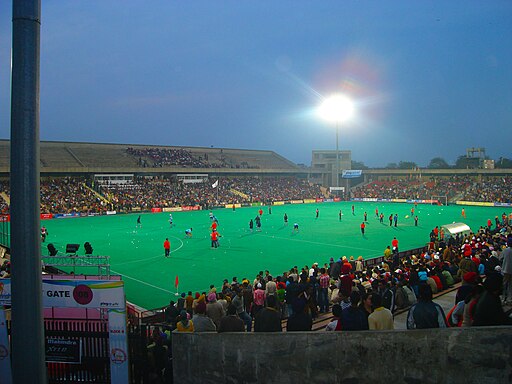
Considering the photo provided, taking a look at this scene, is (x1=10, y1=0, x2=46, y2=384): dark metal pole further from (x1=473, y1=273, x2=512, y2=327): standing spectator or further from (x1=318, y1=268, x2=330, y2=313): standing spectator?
(x1=318, y1=268, x2=330, y2=313): standing spectator

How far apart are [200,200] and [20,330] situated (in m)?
64.9

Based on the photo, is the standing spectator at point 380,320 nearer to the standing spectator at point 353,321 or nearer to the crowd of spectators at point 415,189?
the standing spectator at point 353,321

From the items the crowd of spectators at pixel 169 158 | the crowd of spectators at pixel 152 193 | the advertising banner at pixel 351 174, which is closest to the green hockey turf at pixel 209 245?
the crowd of spectators at pixel 152 193

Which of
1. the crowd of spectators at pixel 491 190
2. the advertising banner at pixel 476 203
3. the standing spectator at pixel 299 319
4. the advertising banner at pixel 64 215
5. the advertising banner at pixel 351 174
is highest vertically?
the advertising banner at pixel 351 174

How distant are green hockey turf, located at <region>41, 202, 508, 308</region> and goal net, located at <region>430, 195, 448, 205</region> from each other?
24.6 meters

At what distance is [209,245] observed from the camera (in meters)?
30.1

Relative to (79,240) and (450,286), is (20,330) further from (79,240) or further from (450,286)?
(79,240)

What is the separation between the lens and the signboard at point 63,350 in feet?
22.1

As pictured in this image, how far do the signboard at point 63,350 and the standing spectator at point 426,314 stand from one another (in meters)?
5.18

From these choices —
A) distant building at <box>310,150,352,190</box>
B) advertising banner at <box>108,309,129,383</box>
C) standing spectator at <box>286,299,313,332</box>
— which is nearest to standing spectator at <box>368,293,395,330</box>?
standing spectator at <box>286,299,313,332</box>

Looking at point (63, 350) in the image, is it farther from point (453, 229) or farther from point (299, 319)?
point (453, 229)

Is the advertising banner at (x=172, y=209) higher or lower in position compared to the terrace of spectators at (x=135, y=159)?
lower

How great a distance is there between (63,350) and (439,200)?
75.3m

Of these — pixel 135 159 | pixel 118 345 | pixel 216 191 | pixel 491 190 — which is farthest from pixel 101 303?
pixel 491 190
